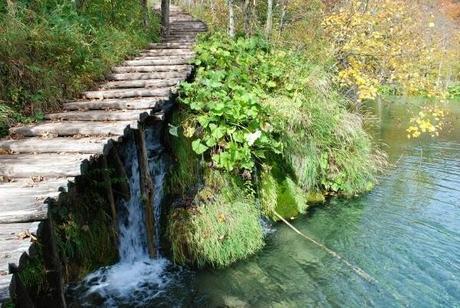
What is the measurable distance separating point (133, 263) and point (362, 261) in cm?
387

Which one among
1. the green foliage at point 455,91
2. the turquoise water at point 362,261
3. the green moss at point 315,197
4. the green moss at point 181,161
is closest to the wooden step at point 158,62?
the green moss at point 181,161

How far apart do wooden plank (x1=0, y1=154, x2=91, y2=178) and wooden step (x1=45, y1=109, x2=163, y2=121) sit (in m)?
1.25

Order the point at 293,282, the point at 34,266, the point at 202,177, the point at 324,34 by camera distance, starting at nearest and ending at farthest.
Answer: the point at 34,266, the point at 293,282, the point at 202,177, the point at 324,34

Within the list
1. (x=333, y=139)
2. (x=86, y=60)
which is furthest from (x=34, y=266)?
(x=333, y=139)

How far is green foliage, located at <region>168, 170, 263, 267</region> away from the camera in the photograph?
646cm

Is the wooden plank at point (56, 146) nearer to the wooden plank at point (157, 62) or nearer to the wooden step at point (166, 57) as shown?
the wooden plank at point (157, 62)

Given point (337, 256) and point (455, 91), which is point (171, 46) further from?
point (455, 91)

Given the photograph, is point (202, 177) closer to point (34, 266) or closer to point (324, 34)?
point (34, 266)

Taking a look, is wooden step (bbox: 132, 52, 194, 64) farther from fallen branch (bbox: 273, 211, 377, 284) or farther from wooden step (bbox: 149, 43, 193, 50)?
fallen branch (bbox: 273, 211, 377, 284)

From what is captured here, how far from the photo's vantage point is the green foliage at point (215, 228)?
646 cm

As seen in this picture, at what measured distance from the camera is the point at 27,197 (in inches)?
152

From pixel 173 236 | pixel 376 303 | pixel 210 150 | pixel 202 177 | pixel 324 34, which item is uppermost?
pixel 324 34

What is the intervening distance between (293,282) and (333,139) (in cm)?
417

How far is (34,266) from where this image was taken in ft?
16.0
